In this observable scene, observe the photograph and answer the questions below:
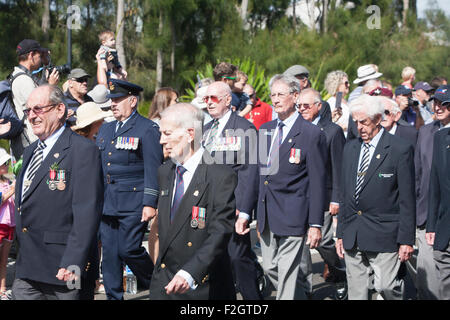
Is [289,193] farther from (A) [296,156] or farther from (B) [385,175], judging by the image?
(B) [385,175]

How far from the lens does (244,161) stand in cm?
645

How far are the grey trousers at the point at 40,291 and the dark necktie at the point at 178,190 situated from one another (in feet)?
2.88

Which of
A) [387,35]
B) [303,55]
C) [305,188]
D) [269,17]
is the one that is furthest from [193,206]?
[269,17]

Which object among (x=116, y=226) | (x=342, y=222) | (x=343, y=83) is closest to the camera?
(x=342, y=222)

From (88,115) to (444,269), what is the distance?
144 inches

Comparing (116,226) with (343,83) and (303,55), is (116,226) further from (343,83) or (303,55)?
(303,55)

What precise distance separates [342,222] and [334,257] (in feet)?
4.79

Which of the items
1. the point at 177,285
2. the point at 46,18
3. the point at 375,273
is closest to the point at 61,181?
the point at 177,285

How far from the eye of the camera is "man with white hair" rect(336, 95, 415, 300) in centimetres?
559

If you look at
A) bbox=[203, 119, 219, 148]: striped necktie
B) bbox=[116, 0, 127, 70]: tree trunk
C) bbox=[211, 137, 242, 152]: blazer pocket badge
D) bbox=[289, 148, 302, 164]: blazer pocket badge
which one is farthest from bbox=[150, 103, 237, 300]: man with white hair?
bbox=[116, 0, 127, 70]: tree trunk

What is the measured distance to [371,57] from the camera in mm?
27500

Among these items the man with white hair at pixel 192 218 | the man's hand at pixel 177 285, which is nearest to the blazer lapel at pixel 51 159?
the man with white hair at pixel 192 218

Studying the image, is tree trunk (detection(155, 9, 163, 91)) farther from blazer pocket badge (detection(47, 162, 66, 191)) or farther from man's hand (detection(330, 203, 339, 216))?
blazer pocket badge (detection(47, 162, 66, 191))

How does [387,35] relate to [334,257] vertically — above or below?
above
